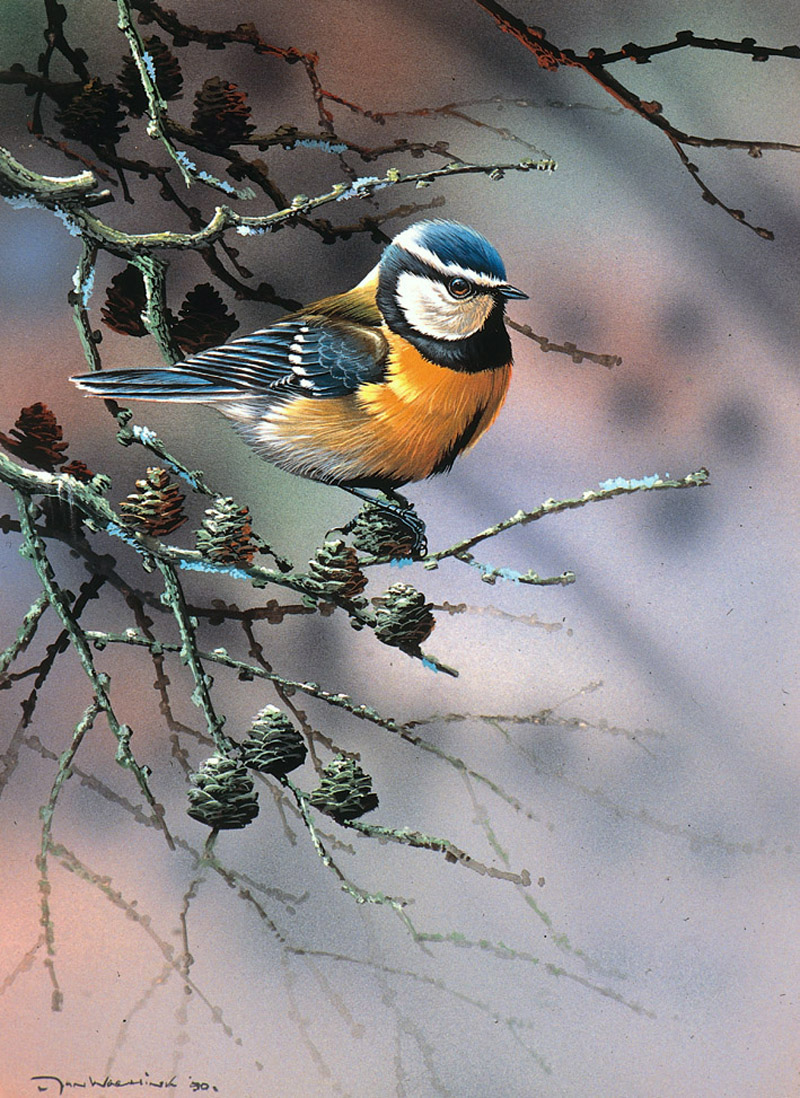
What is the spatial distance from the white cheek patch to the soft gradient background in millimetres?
59

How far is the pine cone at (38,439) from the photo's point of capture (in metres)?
0.86

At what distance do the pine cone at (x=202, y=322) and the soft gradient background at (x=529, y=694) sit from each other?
0.06 ft

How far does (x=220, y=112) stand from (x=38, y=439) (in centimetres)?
37

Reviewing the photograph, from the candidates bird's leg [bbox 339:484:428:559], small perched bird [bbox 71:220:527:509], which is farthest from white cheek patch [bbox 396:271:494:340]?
bird's leg [bbox 339:484:428:559]

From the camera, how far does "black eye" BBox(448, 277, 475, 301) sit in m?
0.83

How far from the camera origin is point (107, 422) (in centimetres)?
86

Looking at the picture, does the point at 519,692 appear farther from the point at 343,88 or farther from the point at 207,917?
the point at 343,88

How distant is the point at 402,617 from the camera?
2.84 feet

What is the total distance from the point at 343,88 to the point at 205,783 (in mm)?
707

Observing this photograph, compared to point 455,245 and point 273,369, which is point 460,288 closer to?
point 455,245

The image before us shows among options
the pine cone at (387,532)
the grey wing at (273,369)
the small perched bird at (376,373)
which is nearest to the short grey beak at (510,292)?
the small perched bird at (376,373)

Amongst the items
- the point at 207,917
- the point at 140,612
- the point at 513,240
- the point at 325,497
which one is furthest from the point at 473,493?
the point at 207,917
